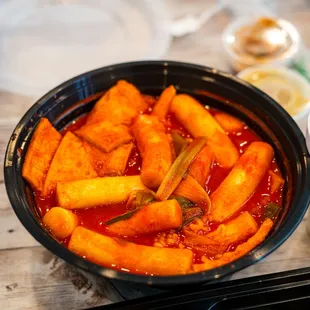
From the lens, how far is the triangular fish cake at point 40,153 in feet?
3.76

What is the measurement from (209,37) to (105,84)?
721 millimetres

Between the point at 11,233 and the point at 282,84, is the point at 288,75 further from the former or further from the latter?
the point at 11,233

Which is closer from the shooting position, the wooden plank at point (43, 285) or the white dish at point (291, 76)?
the wooden plank at point (43, 285)

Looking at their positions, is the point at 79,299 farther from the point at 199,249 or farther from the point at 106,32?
the point at 106,32

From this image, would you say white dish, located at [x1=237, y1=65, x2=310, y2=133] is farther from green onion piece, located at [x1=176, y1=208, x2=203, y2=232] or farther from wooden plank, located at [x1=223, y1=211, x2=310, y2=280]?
green onion piece, located at [x1=176, y1=208, x2=203, y2=232]

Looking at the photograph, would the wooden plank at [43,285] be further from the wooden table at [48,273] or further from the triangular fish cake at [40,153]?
the triangular fish cake at [40,153]

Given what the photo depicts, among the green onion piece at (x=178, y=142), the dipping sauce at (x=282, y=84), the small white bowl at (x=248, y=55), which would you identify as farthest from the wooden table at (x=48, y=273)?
the small white bowl at (x=248, y=55)

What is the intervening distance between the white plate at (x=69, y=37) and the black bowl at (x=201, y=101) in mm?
425

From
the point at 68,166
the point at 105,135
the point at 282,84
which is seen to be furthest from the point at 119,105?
the point at 282,84

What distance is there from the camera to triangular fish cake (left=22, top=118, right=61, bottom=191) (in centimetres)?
114

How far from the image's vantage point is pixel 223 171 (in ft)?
4.01

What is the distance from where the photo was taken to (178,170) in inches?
44.6

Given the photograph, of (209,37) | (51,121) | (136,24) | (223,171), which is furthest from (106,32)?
(223,171)

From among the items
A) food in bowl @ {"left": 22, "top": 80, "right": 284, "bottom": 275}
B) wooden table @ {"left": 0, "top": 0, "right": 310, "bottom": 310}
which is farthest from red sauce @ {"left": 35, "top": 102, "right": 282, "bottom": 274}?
wooden table @ {"left": 0, "top": 0, "right": 310, "bottom": 310}
